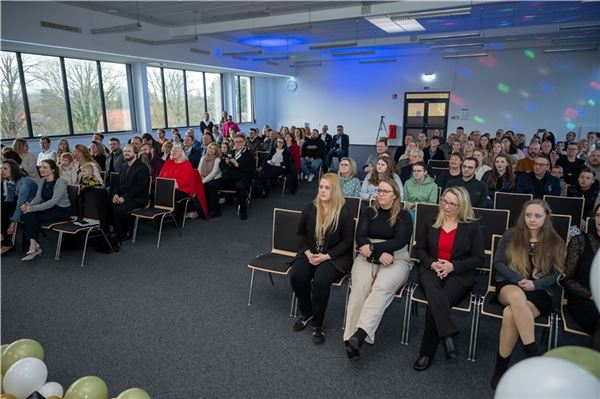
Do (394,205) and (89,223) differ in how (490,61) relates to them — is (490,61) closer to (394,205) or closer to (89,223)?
(394,205)

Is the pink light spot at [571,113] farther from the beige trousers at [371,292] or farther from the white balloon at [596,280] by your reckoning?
the white balloon at [596,280]

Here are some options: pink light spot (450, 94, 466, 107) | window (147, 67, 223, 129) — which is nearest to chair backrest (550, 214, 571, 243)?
window (147, 67, 223, 129)

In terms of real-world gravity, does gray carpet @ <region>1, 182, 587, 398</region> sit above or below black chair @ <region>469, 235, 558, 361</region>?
below

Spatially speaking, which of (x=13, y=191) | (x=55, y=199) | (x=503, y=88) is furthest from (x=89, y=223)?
(x=503, y=88)

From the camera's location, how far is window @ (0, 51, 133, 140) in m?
8.73

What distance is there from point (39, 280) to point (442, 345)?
400cm

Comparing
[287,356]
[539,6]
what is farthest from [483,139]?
[287,356]

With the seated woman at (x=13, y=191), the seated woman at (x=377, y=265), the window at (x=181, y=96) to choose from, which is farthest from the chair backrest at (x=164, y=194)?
the window at (x=181, y=96)

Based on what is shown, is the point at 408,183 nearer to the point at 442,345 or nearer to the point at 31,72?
the point at 442,345

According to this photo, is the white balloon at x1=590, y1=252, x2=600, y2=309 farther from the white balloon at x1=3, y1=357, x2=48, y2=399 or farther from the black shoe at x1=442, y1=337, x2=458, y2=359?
the white balloon at x1=3, y1=357, x2=48, y2=399

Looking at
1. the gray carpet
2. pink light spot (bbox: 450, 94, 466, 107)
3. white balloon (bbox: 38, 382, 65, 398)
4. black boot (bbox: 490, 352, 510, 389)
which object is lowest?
the gray carpet

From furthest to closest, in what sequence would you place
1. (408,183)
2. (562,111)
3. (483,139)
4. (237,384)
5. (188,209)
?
1. (562,111)
2. (483,139)
3. (188,209)
4. (408,183)
5. (237,384)

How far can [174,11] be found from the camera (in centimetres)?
903

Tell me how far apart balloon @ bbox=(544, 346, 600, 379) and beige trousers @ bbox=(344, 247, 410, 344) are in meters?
1.54
